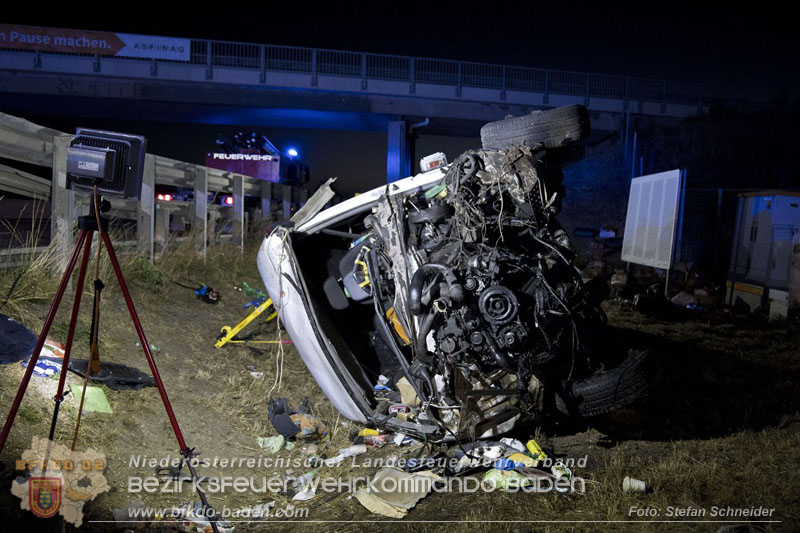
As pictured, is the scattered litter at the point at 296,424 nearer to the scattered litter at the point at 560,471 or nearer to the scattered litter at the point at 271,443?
the scattered litter at the point at 271,443

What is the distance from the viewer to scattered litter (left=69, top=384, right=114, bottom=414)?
366 centimetres

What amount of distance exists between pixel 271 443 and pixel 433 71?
22.1m

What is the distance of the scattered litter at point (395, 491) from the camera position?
3283mm

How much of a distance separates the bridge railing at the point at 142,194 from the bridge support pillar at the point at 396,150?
12.7m

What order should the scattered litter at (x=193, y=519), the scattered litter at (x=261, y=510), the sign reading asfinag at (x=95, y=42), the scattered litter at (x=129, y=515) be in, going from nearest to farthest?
the scattered litter at (x=129, y=515) → the scattered litter at (x=193, y=519) → the scattered litter at (x=261, y=510) → the sign reading asfinag at (x=95, y=42)

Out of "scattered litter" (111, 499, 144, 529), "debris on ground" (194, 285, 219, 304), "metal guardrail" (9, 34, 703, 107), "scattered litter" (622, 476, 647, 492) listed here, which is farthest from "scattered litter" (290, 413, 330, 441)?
"metal guardrail" (9, 34, 703, 107)

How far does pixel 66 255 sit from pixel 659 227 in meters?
9.71

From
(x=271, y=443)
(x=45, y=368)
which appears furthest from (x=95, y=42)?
(x=271, y=443)

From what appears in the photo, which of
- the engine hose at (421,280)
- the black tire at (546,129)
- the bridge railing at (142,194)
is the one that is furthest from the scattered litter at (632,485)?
the bridge railing at (142,194)

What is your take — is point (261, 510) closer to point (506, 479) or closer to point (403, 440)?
point (403, 440)

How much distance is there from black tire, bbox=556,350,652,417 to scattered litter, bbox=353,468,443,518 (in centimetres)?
109

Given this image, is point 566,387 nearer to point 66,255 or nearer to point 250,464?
point 250,464

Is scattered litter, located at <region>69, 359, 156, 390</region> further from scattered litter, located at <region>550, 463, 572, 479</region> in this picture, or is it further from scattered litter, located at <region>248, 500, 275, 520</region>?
scattered litter, located at <region>550, 463, 572, 479</region>

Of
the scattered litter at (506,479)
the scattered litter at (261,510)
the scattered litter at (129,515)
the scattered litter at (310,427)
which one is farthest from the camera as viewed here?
Result: the scattered litter at (310,427)
